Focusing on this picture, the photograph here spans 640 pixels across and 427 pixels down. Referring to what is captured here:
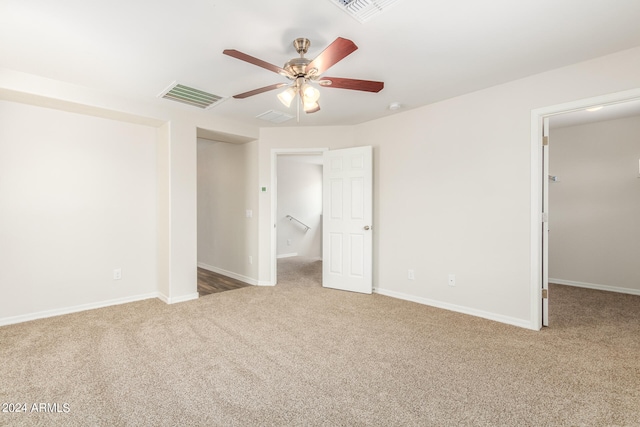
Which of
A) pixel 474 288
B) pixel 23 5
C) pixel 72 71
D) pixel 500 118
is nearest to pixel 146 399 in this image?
pixel 23 5

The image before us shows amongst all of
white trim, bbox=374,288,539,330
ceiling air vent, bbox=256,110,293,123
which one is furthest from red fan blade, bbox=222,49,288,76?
white trim, bbox=374,288,539,330

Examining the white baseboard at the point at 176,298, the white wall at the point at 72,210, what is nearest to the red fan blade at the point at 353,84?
the white wall at the point at 72,210

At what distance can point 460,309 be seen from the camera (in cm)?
337

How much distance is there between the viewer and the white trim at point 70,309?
3.01m

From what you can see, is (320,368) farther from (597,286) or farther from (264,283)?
(597,286)

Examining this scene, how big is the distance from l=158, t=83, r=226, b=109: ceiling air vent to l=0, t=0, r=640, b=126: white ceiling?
129 mm

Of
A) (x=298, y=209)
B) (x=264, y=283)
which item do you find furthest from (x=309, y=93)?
(x=298, y=209)

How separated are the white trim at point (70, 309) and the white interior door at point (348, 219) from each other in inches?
93.8

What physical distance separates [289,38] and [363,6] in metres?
0.58

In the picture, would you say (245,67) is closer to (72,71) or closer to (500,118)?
(72,71)

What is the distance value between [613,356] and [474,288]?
1.14m

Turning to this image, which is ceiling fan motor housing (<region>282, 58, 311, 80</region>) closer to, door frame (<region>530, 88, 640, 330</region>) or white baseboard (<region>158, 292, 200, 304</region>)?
door frame (<region>530, 88, 640, 330</region>)

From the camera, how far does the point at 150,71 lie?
270 centimetres

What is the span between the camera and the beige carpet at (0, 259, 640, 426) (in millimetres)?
1697
